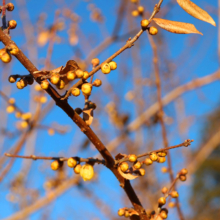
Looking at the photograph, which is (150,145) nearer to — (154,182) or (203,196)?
(154,182)

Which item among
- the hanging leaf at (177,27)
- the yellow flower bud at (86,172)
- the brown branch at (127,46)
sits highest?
the brown branch at (127,46)

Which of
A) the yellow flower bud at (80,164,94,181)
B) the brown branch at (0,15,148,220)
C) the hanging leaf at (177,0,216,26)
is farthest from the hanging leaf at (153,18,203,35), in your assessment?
the yellow flower bud at (80,164,94,181)

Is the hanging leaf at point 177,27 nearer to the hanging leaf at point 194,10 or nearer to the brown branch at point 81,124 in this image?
the hanging leaf at point 194,10

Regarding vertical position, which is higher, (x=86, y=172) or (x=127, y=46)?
(x=127, y=46)

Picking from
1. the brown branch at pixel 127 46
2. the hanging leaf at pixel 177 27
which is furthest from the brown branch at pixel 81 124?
the hanging leaf at pixel 177 27

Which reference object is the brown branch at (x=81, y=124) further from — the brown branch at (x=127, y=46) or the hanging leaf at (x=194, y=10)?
the hanging leaf at (x=194, y=10)

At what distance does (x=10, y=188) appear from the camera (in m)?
3.15

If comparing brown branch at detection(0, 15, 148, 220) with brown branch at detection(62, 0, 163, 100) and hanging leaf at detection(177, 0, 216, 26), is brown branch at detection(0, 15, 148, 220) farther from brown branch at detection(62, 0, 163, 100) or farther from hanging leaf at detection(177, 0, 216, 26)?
hanging leaf at detection(177, 0, 216, 26)

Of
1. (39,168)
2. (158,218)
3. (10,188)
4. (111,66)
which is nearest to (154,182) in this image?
(39,168)

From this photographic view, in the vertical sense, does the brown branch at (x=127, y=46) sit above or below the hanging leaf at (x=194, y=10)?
above

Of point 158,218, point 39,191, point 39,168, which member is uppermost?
point 39,168

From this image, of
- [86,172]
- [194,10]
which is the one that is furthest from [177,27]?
[86,172]

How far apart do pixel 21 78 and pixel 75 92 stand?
0.56 feet

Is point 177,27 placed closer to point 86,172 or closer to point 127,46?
point 127,46
